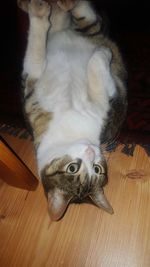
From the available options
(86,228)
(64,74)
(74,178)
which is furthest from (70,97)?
(86,228)

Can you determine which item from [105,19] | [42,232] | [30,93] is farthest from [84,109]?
[42,232]

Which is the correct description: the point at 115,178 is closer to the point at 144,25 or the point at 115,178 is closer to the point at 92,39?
the point at 92,39

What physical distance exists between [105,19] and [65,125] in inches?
21.7

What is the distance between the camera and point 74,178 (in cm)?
117

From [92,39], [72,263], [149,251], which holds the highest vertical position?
[92,39]

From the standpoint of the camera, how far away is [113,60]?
1.39 meters

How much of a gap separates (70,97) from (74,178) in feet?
1.09

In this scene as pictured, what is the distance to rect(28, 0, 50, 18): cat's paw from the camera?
118 cm

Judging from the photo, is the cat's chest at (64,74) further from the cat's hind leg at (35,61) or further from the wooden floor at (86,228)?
the wooden floor at (86,228)

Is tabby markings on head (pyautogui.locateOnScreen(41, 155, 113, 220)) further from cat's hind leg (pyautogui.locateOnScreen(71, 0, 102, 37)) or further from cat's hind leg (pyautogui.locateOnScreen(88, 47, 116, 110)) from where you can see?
cat's hind leg (pyautogui.locateOnScreen(71, 0, 102, 37))

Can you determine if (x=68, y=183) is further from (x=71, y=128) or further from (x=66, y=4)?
(x=66, y=4)

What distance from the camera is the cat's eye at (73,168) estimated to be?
1.16 meters

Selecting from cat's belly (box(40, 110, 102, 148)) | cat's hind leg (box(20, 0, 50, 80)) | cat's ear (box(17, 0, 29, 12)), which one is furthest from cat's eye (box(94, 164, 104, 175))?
cat's ear (box(17, 0, 29, 12))

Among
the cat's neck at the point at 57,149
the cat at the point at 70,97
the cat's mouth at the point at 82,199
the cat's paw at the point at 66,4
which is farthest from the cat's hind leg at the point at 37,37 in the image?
the cat's mouth at the point at 82,199
